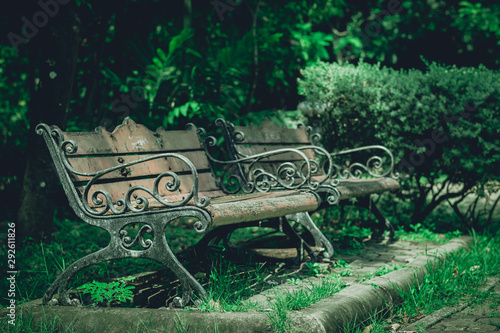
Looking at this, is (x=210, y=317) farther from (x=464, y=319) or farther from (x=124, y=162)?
(x=464, y=319)

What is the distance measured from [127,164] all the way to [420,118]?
359 centimetres

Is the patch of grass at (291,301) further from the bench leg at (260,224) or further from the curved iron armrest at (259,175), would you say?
the curved iron armrest at (259,175)

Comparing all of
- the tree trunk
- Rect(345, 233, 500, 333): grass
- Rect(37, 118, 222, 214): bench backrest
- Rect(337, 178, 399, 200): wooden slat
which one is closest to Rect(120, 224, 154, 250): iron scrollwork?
Rect(37, 118, 222, 214): bench backrest

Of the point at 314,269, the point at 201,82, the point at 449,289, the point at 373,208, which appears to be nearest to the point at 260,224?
the point at 314,269

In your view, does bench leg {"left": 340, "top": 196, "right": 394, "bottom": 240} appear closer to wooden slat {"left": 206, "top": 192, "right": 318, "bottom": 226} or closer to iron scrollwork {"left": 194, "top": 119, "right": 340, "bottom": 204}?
iron scrollwork {"left": 194, "top": 119, "right": 340, "bottom": 204}

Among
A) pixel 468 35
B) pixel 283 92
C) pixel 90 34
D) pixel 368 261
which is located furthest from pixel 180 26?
pixel 468 35

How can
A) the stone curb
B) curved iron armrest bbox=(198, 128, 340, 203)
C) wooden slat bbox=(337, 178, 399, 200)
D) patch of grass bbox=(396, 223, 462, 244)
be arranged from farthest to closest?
patch of grass bbox=(396, 223, 462, 244) < wooden slat bbox=(337, 178, 399, 200) < curved iron armrest bbox=(198, 128, 340, 203) < the stone curb

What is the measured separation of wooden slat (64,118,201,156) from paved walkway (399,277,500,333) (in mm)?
2029

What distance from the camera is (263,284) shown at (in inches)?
137

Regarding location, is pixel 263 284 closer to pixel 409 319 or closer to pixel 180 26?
pixel 409 319

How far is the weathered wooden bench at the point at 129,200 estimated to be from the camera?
9.17ft

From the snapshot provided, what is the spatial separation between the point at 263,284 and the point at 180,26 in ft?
18.0

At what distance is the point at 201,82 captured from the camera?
674cm

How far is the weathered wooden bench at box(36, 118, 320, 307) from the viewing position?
2.79m
